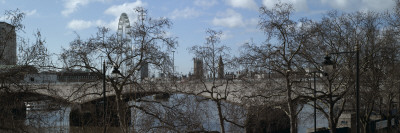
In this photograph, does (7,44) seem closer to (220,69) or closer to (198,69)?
(198,69)

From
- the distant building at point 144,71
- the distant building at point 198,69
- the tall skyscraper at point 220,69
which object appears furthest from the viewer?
the distant building at point 198,69

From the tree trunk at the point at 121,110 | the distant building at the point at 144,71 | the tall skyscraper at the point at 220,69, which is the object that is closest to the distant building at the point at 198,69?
the tall skyscraper at the point at 220,69

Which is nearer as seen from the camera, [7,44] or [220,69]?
[7,44]

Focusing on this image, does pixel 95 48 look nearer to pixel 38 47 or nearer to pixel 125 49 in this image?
pixel 125 49

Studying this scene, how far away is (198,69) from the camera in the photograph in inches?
890

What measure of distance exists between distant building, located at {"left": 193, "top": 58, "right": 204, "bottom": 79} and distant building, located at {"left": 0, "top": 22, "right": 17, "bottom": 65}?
9.14 m

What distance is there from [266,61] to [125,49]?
685 centimetres

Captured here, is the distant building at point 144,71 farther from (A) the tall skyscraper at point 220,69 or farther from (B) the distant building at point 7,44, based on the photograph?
(B) the distant building at point 7,44

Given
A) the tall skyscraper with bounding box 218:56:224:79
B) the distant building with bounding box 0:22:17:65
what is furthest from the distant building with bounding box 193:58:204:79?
the distant building with bounding box 0:22:17:65

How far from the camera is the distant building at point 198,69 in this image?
22.1 metres

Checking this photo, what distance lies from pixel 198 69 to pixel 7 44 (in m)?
10.1

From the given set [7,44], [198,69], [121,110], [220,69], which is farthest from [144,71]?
[7,44]

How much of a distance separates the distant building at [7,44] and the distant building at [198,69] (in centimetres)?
914

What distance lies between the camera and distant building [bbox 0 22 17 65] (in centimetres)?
1411
